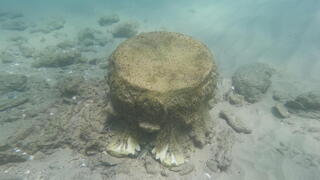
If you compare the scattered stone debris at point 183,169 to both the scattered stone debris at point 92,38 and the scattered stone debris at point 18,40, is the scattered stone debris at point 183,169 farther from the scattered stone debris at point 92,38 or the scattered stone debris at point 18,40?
the scattered stone debris at point 18,40

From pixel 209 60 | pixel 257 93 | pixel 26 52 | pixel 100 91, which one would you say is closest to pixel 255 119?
pixel 257 93

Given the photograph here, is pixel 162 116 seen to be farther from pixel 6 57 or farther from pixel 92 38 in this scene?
pixel 92 38

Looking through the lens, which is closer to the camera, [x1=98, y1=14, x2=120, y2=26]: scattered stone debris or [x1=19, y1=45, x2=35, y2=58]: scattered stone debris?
[x1=19, y1=45, x2=35, y2=58]: scattered stone debris

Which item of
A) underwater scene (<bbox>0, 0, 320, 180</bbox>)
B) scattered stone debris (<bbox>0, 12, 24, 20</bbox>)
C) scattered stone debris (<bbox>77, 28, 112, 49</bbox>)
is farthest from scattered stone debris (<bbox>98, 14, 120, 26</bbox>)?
underwater scene (<bbox>0, 0, 320, 180</bbox>)

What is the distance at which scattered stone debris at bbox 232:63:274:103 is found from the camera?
21.6 feet

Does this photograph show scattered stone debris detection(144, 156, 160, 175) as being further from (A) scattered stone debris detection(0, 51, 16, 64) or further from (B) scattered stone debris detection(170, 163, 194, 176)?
(A) scattered stone debris detection(0, 51, 16, 64)

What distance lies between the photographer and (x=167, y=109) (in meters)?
3.84

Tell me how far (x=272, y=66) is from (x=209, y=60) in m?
4.85

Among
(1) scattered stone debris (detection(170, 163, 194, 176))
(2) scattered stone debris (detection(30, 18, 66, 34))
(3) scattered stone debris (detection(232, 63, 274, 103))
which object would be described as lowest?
(2) scattered stone debris (detection(30, 18, 66, 34))

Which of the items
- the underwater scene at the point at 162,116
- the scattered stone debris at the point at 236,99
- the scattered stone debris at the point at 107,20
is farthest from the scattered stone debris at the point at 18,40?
the scattered stone debris at the point at 236,99

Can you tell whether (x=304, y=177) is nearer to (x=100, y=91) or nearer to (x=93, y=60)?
(x=100, y=91)

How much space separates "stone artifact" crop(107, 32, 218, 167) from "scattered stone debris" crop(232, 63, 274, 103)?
2.21m

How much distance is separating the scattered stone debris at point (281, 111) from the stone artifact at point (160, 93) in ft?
7.27

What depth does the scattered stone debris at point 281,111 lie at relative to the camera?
19.8 feet
